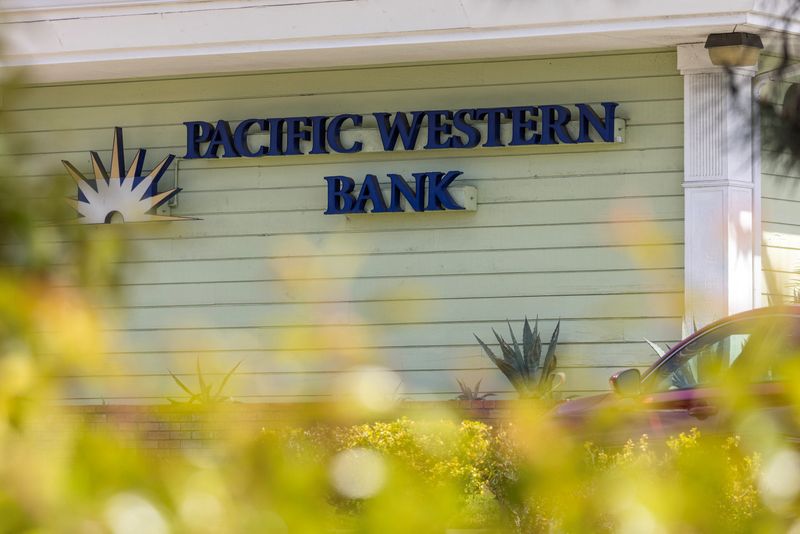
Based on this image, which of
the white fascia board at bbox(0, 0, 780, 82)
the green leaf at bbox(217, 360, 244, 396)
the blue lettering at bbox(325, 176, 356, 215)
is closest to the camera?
the green leaf at bbox(217, 360, 244, 396)

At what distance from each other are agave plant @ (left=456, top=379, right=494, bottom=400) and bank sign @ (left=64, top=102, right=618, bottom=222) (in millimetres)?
1603

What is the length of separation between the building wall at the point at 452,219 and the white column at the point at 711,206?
0.54 feet

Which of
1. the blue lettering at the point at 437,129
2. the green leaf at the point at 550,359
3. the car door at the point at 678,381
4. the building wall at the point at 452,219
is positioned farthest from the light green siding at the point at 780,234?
the blue lettering at the point at 437,129

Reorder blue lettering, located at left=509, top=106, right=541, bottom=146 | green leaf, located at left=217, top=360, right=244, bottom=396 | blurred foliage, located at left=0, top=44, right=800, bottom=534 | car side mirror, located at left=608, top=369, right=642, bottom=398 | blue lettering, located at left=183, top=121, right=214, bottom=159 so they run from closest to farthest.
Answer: blurred foliage, located at left=0, top=44, right=800, bottom=534 < green leaf, located at left=217, top=360, right=244, bottom=396 < car side mirror, located at left=608, top=369, right=642, bottom=398 < blue lettering, located at left=509, top=106, right=541, bottom=146 < blue lettering, located at left=183, top=121, right=214, bottom=159

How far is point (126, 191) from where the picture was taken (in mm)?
→ 13477

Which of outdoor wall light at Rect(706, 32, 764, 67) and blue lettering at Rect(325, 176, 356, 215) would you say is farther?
blue lettering at Rect(325, 176, 356, 215)

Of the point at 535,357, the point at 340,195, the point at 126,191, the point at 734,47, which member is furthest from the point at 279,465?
the point at 126,191

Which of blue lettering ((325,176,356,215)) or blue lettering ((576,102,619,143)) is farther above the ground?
blue lettering ((576,102,619,143))

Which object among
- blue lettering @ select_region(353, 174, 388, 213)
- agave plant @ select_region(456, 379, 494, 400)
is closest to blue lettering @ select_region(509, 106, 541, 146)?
blue lettering @ select_region(353, 174, 388, 213)

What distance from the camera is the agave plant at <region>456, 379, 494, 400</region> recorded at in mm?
12508

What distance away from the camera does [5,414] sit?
1.15 m

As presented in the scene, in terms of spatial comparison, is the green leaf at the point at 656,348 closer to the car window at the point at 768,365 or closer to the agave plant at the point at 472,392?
the agave plant at the point at 472,392

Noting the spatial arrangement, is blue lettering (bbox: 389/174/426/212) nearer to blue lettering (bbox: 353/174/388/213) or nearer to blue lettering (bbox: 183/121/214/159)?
blue lettering (bbox: 353/174/388/213)

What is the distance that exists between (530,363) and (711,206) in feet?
6.84
